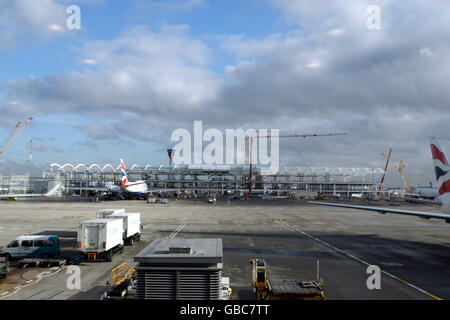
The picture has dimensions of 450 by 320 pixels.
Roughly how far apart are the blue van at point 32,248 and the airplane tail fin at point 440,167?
38.7m

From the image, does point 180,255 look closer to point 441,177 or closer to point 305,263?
point 305,263

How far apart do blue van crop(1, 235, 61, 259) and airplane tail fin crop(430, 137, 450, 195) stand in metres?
38.7

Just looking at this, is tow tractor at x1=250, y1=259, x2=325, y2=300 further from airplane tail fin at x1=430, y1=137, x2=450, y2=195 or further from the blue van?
airplane tail fin at x1=430, y1=137, x2=450, y2=195

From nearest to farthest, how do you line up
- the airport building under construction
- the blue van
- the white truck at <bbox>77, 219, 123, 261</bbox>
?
the white truck at <bbox>77, 219, 123, 261</bbox> → the blue van → the airport building under construction

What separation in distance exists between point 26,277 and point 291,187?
180751 millimetres

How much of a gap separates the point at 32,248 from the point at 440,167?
4070 centimetres

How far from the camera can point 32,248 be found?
25.2 meters

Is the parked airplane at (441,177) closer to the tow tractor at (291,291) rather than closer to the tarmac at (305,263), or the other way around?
the tarmac at (305,263)

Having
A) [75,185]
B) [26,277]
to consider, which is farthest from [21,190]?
[26,277]

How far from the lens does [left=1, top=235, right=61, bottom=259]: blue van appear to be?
25.0 metres

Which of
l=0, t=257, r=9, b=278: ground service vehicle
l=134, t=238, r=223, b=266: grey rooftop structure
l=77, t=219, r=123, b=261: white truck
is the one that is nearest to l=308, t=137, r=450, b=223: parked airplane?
l=77, t=219, r=123, b=261: white truck

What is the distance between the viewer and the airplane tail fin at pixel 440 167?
32906 millimetres
